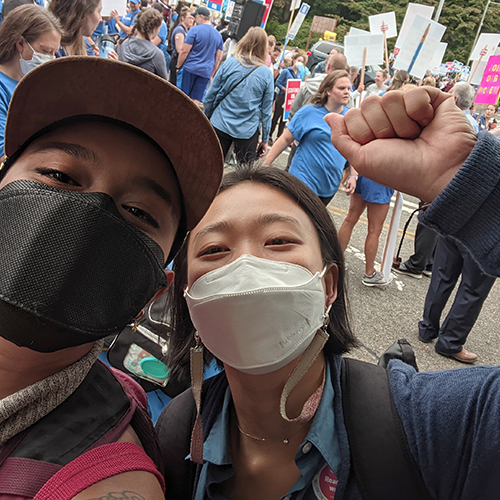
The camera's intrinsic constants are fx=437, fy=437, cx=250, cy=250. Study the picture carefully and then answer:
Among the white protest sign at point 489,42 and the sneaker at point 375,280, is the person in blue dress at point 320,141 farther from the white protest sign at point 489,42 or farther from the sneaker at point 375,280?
the white protest sign at point 489,42

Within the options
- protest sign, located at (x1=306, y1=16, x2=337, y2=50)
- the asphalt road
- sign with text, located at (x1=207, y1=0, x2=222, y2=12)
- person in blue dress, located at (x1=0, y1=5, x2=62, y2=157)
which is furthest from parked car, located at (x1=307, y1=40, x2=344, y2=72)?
protest sign, located at (x1=306, y1=16, x2=337, y2=50)

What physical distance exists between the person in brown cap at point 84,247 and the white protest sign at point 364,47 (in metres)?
6.44

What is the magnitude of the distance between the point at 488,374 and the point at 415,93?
2.69ft

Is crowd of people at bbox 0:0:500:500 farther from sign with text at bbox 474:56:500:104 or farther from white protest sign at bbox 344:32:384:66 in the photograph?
sign with text at bbox 474:56:500:104

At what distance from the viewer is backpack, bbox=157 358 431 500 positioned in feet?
3.76

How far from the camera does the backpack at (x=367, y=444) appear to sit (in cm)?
115

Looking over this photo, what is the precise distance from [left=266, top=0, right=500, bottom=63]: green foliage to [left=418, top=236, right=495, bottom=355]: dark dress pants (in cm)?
3711

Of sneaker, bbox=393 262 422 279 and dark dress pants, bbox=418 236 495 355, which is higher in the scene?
dark dress pants, bbox=418 236 495 355

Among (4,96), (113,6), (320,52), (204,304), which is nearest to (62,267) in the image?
(204,304)

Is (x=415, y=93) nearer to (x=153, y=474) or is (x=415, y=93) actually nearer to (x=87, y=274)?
(x=87, y=274)

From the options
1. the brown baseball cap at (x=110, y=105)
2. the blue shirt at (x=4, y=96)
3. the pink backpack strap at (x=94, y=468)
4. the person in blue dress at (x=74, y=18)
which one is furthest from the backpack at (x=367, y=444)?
the person in blue dress at (x=74, y=18)

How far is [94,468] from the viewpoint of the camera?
0.87 metres

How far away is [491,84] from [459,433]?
25.0ft

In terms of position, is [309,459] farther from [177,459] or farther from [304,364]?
[177,459]
